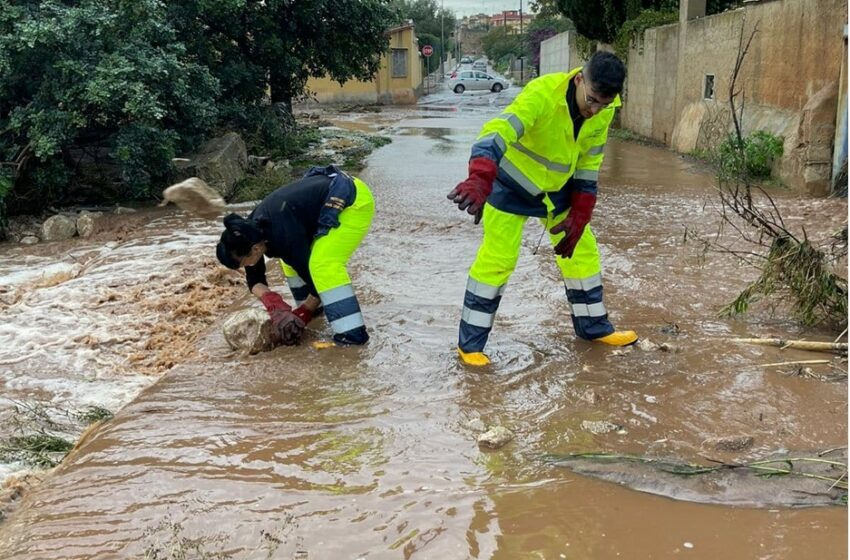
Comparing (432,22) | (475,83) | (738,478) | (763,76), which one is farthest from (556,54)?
(432,22)

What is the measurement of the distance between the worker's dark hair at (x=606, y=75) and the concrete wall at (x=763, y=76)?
289 centimetres

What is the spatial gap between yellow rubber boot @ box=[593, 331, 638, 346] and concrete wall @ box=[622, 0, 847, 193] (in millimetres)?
2681

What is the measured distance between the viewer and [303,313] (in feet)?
15.7

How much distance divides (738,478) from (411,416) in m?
1.36

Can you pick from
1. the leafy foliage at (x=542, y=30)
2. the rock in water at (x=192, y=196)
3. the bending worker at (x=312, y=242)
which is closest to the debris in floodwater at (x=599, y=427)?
the bending worker at (x=312, y=242)

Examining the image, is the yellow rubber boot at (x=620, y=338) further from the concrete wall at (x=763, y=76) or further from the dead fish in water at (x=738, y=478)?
the concrete wall at (x=763, y=76)

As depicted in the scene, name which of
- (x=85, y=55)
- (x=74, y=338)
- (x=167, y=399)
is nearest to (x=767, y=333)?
(x=167, y=399)

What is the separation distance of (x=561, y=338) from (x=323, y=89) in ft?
93.6

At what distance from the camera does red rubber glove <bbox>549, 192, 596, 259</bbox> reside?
4004mm

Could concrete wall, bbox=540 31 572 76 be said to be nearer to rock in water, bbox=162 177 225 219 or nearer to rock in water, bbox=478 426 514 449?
rock in water, bbox=162 177 225 219

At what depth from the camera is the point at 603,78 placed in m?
3.52

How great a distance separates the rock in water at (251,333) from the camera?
4391 millimetres

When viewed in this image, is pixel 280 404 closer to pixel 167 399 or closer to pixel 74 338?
pixel 167 399

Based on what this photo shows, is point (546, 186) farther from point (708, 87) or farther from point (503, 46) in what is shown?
Result: point (503, 46)
